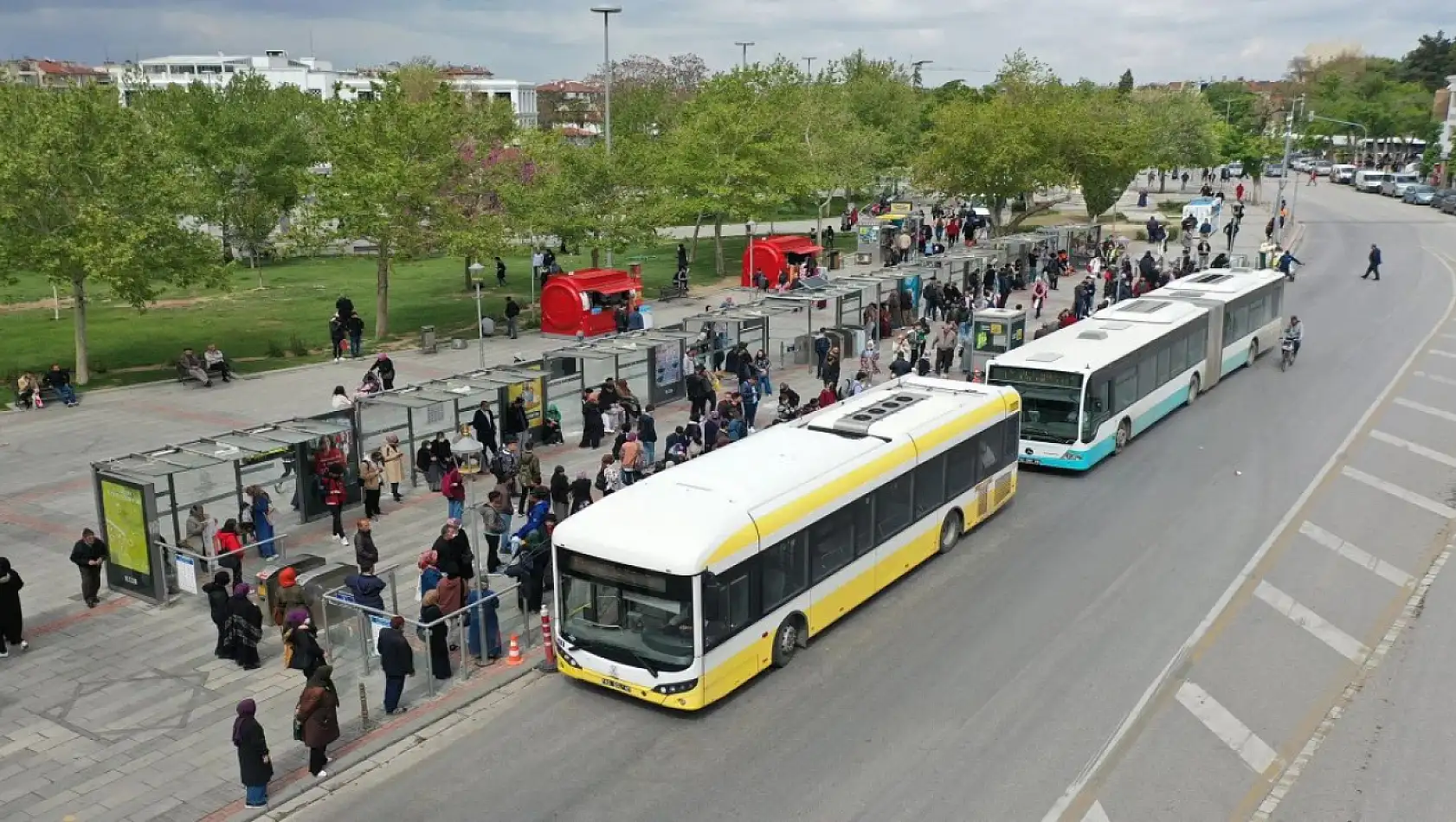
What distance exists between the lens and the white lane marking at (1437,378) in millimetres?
31312

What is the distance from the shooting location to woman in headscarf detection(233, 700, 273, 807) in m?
11.5

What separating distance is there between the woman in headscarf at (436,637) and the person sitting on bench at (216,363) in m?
20.8

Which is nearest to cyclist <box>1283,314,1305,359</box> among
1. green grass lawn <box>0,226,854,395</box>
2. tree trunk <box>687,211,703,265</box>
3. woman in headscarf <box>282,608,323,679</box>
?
green grass lawn <box>0,226,854,395</box>

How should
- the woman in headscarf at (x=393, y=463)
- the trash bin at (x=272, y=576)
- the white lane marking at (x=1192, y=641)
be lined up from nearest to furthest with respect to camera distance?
the white lane marking at (x=1192, y=641)
the trash bin at (x=272, y=576)
the woman in headscarf at (x=393, y=463)

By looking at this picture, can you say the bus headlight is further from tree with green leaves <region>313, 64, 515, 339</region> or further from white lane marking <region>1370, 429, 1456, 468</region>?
tree with green leaves <region>313, 64, 515, 339</region>

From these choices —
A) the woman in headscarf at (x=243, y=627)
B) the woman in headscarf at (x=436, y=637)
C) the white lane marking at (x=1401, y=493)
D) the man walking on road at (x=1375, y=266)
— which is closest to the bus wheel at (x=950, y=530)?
the woman in headscarf at (x=436, y=637)

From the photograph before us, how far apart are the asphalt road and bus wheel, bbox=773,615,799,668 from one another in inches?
7.1

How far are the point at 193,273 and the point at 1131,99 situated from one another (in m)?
83.3

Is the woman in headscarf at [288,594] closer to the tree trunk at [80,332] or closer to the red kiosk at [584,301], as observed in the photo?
the tree trunk at [80,332]

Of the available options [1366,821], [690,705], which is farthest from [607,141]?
[1366,821]

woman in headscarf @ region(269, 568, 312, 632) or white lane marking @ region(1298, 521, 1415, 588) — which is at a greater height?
woman in headscarf @ region(269, 568, 312, 632)

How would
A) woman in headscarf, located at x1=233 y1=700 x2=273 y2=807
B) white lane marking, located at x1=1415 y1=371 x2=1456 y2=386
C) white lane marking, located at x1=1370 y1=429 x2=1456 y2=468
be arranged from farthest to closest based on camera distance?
white lane marking, located at x1=1415 y1=371 x2=1456 y2=386
white lane marking, located at x1=1370 y1=429 x2=1456 y2=468
woman in headscarf, located at x1=233 y1=700 x2=273 y2=807

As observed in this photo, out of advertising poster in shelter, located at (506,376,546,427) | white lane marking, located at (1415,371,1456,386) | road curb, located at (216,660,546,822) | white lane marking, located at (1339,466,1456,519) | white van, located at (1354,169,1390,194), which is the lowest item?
road curb, located at (216,660,546,822)

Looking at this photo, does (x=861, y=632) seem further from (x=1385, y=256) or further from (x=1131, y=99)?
(x=1131, y=99)
